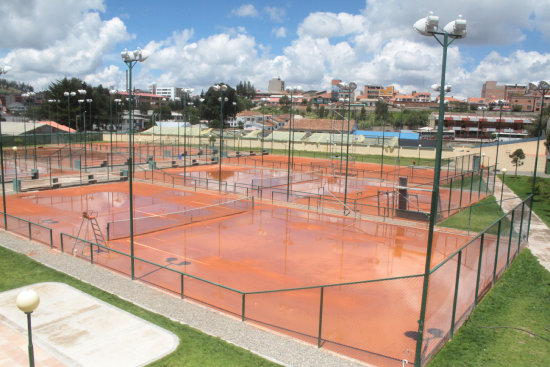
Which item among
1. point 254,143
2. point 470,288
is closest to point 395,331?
point 470,288

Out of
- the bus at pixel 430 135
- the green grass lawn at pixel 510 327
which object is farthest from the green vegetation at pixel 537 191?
the bus at pixel 430 135

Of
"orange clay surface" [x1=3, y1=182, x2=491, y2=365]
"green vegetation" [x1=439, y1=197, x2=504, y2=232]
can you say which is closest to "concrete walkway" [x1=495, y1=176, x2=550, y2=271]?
"green vegetation" [x1=439, y1=197, x2=504, y2=232]

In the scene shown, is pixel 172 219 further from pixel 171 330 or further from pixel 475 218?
pixel 475 218

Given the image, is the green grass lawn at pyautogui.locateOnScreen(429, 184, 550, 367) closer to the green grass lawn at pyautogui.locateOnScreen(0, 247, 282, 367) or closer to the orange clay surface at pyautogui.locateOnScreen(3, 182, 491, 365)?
the orange clay surface at pyautogui.locateOnScreen(3, 182, 491, 365)

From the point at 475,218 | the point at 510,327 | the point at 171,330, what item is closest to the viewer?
the point at 171,330

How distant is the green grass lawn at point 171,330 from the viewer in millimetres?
9641

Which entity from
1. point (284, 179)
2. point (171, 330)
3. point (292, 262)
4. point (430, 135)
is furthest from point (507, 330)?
point (430, 135)

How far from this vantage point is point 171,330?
1114cm

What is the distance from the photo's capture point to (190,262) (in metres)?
17.3

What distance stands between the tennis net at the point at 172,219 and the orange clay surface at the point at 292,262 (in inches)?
28.6

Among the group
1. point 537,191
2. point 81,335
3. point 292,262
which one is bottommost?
point 292,262

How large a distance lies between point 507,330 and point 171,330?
9.17 meters

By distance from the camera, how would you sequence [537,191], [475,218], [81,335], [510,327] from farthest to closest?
1. [537,191]
2. [475,218]
3. [510,327]
4. [81,335]

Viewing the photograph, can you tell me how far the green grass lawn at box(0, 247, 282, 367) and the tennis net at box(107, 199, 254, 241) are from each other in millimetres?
4358
